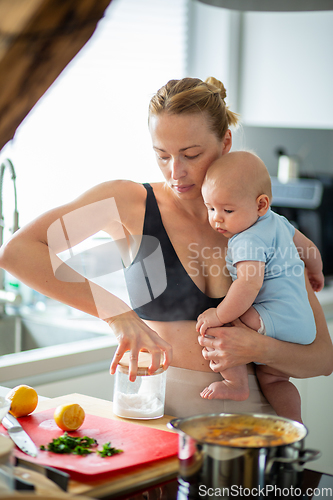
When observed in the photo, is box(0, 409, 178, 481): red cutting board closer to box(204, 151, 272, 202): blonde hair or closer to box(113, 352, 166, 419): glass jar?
box(113, 352, 166, 419): glass jar

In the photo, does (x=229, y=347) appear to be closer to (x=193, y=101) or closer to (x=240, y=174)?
(x=240, y=174)

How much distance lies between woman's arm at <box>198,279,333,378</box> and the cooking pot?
428mm

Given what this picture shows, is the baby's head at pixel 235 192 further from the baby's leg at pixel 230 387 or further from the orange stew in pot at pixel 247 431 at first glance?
the orange stew in pot at pixel 247 431

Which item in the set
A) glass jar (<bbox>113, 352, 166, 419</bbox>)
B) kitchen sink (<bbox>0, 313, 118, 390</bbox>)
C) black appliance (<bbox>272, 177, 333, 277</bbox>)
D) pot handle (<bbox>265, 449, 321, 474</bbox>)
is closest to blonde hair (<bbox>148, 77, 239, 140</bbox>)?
glass jar (<bbox>113, 352, 166, 419</bbox>)

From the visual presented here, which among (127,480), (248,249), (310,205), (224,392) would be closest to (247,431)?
(127,480)

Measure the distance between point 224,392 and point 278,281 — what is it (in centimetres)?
30

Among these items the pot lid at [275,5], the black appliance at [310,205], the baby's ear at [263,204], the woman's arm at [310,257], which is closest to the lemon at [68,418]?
the baby's ear at [263,204]

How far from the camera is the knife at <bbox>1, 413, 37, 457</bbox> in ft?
2.69

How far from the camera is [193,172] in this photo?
4.12ft

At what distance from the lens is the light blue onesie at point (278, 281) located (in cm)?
125

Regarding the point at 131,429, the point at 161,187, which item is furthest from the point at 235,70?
the point at 131,429

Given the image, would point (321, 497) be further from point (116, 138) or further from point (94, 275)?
point (116, 138)

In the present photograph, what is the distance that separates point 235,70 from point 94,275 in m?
1.60

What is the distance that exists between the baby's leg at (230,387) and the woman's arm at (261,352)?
0.03 meters
